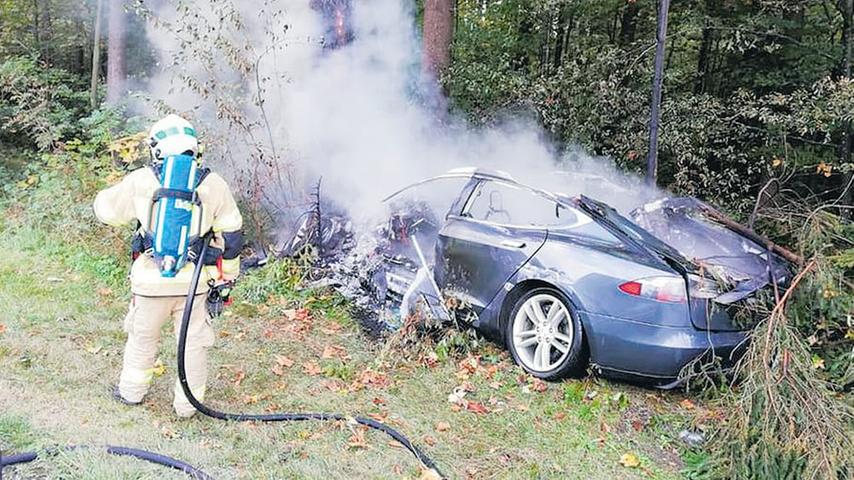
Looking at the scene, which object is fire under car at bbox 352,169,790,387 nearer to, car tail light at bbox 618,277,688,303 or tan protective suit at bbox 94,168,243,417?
car tail light at bbox 618,277,688,303

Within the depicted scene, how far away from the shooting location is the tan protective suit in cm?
388

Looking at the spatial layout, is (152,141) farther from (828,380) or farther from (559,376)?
(828,380)

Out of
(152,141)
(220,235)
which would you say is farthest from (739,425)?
(152,141)

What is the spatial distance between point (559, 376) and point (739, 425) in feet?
4.54

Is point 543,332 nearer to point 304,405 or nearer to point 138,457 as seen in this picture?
point 304,405

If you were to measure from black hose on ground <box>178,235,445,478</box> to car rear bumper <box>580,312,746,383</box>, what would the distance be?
1482 mm

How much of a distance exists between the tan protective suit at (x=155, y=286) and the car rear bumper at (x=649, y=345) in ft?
7.98

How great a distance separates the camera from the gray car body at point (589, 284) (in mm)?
4309

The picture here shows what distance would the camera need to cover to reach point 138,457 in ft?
10.9

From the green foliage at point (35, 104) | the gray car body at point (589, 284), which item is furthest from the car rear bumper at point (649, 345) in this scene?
the green foliage at point (35, 104)

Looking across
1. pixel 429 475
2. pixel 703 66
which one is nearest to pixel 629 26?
pixel 703 66

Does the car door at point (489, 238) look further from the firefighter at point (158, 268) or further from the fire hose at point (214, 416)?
the firefighter at point (158, 268)

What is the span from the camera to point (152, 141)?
388 cm

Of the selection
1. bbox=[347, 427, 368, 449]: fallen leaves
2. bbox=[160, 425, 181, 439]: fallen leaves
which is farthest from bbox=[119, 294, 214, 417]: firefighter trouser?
bbox=[347, 427, 368, 449]: fallen leaves
